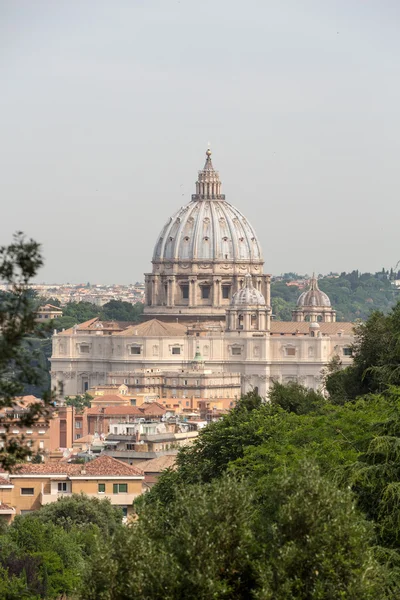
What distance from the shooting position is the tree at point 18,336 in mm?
28062

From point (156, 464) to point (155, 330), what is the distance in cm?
9145

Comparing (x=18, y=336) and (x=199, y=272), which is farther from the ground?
(x=199, y=272)

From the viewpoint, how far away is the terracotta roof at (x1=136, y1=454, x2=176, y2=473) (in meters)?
77.7

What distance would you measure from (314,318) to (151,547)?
495 feet

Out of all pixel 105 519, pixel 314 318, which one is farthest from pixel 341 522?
pixel 314 318

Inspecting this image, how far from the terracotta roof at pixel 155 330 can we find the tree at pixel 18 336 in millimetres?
141259

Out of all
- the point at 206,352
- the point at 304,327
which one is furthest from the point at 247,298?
the point at 304,327

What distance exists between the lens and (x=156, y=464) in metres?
79.5

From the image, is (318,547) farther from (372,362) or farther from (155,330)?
(155,330)

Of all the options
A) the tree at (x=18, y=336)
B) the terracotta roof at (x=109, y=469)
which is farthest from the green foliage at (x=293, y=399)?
the tree at (x=18, y=336)

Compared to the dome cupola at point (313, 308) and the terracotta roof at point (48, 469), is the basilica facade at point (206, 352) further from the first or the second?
the terracotta roof at point (48, 469)

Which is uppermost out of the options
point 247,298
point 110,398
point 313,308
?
point 313,308

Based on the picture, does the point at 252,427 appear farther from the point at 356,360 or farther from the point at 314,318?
the point at 314,318

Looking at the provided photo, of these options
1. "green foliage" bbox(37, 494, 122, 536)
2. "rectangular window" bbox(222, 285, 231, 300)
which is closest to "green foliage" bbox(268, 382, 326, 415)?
"green foliage" bbox(37, 494, 122, 536)
